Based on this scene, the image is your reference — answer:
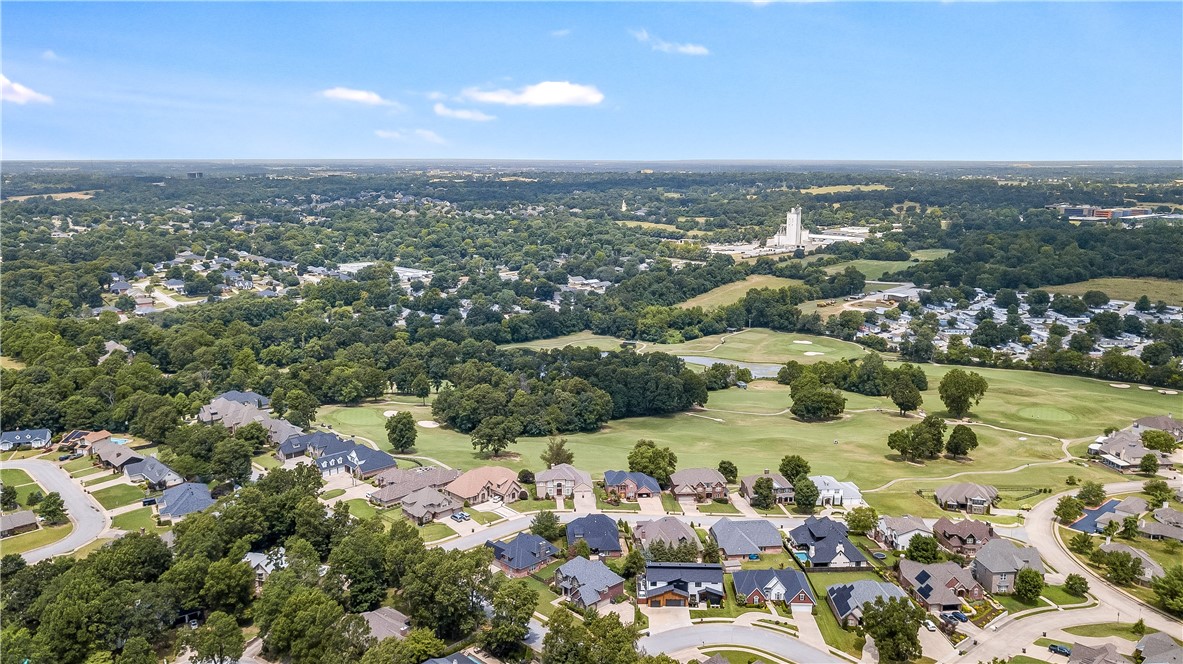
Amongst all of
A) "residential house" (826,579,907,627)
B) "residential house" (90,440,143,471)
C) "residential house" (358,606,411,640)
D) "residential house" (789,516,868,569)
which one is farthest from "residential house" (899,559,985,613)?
"residential house" (90,440,143,471)

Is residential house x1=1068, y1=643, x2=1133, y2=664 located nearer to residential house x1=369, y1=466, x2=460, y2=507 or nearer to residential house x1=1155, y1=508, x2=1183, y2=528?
residential house x1=1155, y1=508, x2=1183, y2=528

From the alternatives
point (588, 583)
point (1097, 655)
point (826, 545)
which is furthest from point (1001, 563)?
point (588, 583)

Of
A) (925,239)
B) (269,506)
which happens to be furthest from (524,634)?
(925,239)

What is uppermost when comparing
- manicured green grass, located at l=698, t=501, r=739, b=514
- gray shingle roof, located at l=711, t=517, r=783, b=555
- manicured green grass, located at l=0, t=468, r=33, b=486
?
gray shingle roof, located at l=711, t=517, r=783, b=555

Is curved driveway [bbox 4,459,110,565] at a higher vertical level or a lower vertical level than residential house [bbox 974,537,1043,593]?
lower

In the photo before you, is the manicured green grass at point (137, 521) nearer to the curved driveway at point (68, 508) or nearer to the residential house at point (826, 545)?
the curved driveway at point (68, 508)

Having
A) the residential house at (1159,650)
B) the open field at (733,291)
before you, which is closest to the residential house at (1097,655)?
the residential house at (1159,650)

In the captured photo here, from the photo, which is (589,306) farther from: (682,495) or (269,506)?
(269,506)
